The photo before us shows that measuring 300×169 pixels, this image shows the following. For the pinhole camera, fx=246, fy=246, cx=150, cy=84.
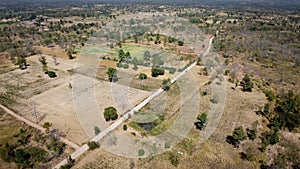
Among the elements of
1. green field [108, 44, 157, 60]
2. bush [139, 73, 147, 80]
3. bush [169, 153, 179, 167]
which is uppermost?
green field [108, 44, 157, 60]

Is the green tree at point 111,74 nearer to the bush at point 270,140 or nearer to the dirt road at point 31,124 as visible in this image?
the dirt road at point 31,124

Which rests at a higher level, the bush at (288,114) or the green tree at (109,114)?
the green tree at (109,114)

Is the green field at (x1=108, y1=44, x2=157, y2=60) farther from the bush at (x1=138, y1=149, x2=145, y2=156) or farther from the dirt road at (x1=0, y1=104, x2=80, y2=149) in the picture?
the bush at (x1=138, y1=149, x2=145, y2=156)

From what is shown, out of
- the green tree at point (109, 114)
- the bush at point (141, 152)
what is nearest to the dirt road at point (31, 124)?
Answer: the green tree at point (109, 114)

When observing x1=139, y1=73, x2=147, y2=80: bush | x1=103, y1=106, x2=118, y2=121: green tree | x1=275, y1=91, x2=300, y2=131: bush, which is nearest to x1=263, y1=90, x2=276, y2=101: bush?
x1=275, y1=91, x2=300, y2=131: bush

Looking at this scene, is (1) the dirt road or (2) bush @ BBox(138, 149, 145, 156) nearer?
(2) bush @ BBox(138, 149, 145, 156)

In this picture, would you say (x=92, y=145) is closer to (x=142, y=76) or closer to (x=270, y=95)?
(x=142, y=76)

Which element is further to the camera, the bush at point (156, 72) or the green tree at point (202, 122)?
the bush at point (156, 72)

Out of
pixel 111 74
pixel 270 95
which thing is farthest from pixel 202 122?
pixel 111 74

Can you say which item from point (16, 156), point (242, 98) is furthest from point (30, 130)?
point (242, 98)

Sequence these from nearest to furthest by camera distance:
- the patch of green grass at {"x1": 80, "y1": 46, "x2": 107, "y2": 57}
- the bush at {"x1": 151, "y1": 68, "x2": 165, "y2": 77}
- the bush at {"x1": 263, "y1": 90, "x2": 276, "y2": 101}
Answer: the bush at {"x1": 263, "y1": 90, "x2": 276, "y2": 101}, the bush at {"x1": 151, "y1": 68, "x2": 165, "y2": 77}, the patch of green grass at {"x1": 80, "y1": 46, "x2": 107, "y2": 57}

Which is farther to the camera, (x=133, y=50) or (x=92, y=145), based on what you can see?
(x=133, y=50)

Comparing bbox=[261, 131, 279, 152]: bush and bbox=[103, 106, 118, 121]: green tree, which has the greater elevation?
bbox=[103, 106, 118, 121]: green tree
